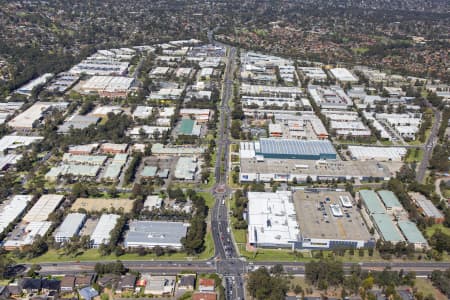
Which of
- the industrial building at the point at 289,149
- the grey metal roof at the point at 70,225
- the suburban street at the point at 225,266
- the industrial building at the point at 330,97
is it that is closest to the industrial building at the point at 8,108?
the grey metal roof at the point at 70,225

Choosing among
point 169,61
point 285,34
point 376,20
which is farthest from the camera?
point 376,20

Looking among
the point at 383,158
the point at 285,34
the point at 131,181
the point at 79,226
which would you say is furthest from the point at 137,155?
the point at 285,34

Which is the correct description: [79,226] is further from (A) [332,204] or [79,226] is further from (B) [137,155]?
(A) [332,204]

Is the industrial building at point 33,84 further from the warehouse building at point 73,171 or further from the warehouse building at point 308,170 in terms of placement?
the warehouse building at point 308,170

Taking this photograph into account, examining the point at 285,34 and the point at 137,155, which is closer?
the point at 137,155

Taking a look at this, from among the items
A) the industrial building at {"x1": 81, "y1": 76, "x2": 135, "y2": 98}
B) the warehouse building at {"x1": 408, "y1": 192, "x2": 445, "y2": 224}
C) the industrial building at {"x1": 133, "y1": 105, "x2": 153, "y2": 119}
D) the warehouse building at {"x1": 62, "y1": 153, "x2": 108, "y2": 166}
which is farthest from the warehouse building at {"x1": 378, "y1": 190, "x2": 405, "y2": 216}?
the industrial building at {"x1": 81, "y1": 76, "x2": 135, "y2": 98}

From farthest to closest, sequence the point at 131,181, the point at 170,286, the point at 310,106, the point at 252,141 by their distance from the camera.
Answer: the point at 310,106
the point at 252,141
the point at 131,181
the point at 170,286
